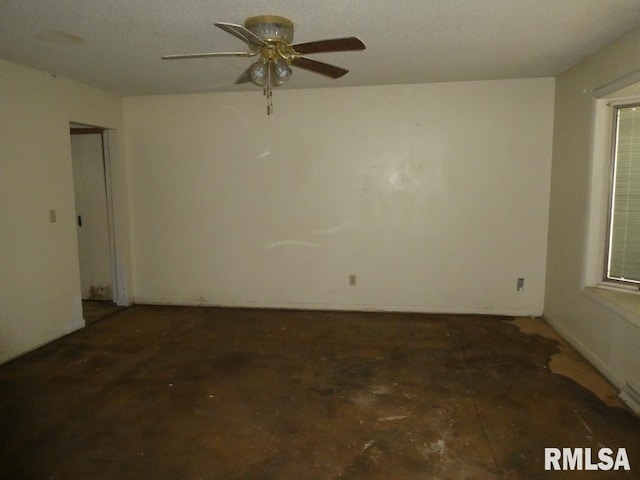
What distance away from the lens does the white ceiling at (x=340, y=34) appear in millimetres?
2385

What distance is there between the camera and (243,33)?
205 cm

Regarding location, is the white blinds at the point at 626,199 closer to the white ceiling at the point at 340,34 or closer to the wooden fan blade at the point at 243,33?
the white ceiling at the point at 340,34

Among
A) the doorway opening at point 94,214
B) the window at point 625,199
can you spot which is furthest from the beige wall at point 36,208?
the window at point 625,199

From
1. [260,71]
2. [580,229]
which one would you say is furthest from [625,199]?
[260,71]

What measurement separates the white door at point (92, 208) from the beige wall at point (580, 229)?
491 cm

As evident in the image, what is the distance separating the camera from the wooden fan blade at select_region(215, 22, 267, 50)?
75.9 inches

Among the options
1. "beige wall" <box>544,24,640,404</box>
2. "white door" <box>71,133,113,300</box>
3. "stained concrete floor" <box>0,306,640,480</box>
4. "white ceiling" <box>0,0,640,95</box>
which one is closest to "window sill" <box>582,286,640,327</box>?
"beige wall" <box>544,24,640,404</box>

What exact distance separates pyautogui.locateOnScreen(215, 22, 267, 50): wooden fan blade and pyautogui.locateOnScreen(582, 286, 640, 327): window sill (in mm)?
2888

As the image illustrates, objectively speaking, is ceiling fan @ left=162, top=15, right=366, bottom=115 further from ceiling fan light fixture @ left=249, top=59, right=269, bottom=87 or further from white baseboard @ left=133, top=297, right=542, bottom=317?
white baseboard @ left=133, top=297, right=542, bottom=317

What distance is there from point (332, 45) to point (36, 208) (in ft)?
9.79

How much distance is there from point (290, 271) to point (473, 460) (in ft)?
9.60

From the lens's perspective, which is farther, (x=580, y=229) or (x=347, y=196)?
(x=347, y=196)

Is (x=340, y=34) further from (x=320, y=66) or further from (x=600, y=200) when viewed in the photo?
(x=600, y=200)

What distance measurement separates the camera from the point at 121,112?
4770mm
